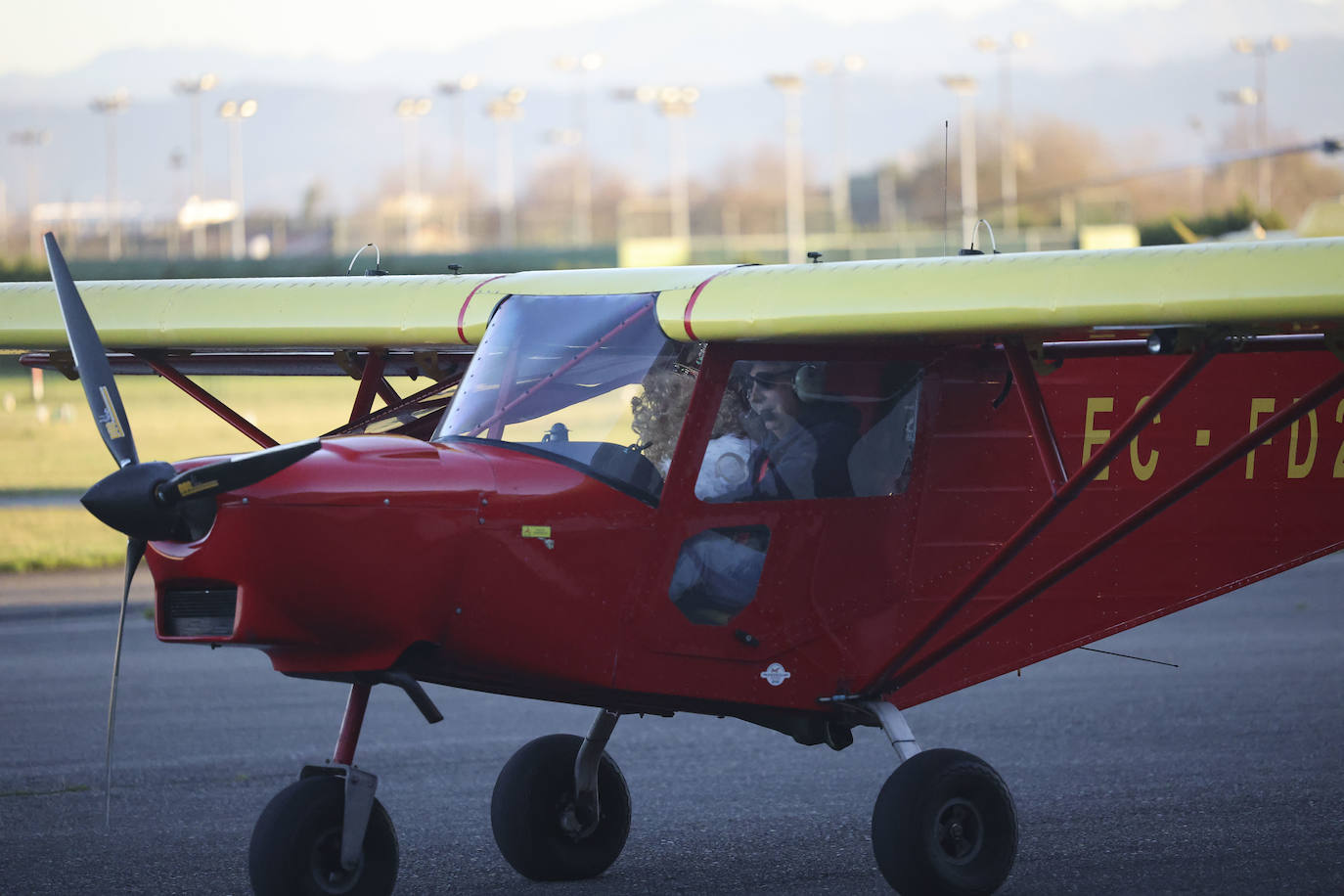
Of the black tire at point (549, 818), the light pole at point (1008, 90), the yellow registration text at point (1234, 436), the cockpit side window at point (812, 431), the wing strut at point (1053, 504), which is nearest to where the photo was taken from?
the wing strut at point (1053, 504)

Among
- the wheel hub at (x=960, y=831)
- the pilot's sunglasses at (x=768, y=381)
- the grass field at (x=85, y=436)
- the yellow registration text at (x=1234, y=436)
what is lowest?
the grass field at (x=85, y=436)

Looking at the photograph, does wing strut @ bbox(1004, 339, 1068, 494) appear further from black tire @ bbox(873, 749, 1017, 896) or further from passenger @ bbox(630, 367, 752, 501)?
black tire @ bbox(873, 749, 1017, 896)

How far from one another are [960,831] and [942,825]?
10cm

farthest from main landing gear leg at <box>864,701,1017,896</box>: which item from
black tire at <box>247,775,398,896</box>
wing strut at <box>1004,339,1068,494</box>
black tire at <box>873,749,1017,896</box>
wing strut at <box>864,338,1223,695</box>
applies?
black tire at <box>247,775,398,896</box>

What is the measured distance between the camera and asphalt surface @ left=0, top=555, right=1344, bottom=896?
6695 mm

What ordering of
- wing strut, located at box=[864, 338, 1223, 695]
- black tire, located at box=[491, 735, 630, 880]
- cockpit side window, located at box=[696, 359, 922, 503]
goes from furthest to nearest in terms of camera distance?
black tire, located at box=[491, 735, 630, 880], cockpit side window, located at box=[696, 359, 922, 503], wing strut, located at box=[864, 338, 1223, 695]

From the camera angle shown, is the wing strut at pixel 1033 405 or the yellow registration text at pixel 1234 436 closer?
the wing strut at pixel 1033 405

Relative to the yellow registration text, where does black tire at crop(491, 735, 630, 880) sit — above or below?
below

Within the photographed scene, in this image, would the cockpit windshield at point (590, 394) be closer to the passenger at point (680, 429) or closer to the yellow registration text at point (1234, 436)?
the passenger at point (680, 429)

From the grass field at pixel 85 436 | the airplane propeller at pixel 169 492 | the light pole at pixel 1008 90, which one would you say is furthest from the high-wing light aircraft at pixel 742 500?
the light pole at pixel 1008 90

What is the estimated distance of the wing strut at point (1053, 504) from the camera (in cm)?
562

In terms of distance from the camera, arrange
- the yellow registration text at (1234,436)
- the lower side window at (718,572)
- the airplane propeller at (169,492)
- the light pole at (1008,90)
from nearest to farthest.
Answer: the airplane propeller at (169,492), the lower side window at (718,572), the yellow registration text at (1234,436), the light pole at (1008,90)

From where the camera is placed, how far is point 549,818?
21.9ft

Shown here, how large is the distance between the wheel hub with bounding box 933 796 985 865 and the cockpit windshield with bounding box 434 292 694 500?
1572mm
